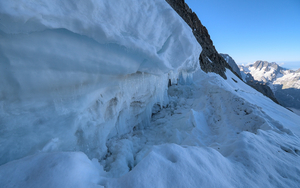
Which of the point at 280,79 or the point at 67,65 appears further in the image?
the point at 280,79

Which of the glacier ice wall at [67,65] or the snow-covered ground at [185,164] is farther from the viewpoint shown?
the glacier ice wall at [67,65]

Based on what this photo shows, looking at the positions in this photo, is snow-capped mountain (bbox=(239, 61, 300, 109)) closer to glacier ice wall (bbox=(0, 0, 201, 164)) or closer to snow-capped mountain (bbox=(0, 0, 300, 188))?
snow-capped mountain (bbox=(0, 0, 300, 188))

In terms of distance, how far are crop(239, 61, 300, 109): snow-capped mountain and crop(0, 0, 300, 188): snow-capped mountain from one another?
46393 millimetres

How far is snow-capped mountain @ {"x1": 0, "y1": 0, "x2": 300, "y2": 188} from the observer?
1.37 m

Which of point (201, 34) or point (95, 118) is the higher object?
point (201, 34)

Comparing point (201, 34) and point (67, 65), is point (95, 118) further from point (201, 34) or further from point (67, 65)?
point (201, 34)

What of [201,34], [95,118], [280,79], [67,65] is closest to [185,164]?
[95,118]

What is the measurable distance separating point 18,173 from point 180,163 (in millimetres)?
1695

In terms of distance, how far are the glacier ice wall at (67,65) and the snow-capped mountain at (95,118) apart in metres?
0.01

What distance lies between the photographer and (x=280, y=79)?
62.2 metres

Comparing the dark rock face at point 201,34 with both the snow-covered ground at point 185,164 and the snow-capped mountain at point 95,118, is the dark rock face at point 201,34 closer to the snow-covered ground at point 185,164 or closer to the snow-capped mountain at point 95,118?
the snow-capped mountain at point 95,118

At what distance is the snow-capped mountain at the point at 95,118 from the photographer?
137 centimetres

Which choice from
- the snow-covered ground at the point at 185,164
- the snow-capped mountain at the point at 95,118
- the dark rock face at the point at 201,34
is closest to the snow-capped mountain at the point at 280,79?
the dark rock face at the point at 201,34

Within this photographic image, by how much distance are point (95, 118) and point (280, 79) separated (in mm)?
88475
